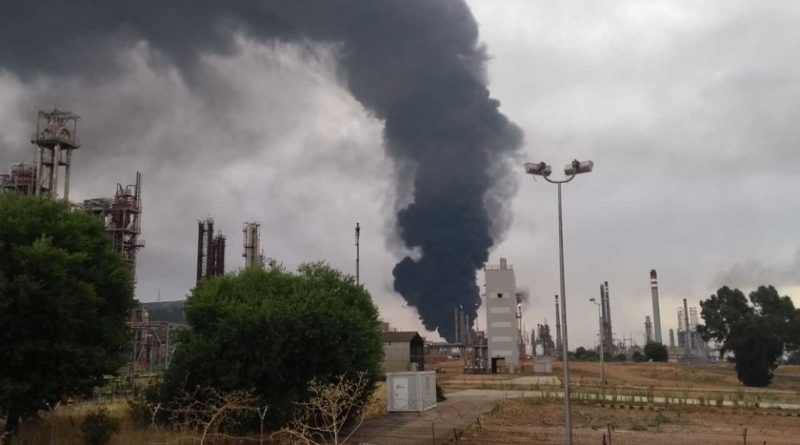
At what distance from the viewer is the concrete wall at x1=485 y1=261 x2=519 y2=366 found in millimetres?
107500

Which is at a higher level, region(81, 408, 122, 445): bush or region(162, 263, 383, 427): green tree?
region(162, 263, 383, 427): green tree

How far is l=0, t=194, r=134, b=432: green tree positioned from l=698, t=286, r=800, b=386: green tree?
77053 millimetres

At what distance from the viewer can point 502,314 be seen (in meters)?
109

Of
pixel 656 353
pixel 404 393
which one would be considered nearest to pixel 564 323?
pixel 404 393

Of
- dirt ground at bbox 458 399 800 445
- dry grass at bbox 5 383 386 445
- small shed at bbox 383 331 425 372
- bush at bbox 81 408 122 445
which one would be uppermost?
small shed at bbox 383 331 425 372

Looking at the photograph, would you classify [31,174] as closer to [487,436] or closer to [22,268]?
[22,268]

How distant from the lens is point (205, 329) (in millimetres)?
28438

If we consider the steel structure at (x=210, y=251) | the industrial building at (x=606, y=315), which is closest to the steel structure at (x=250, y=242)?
the steel structure at (x=210, y=251)

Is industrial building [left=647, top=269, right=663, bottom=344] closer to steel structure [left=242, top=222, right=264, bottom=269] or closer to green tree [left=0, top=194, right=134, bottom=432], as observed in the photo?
steel structure [left=242, top=222, right=264, bottom=269]

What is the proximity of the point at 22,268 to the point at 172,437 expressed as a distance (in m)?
8.11

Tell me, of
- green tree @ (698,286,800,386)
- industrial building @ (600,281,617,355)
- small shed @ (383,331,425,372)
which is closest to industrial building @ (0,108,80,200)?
small shed @ (383,331,425,372)

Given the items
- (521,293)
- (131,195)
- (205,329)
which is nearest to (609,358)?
(521,293)

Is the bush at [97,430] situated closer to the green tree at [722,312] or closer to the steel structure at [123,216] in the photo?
the steel structure at [123,216]

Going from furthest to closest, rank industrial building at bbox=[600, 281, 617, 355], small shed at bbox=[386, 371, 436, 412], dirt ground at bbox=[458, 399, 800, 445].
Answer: industrial building at bbox=[600, 281, 617, 355]
small shed at bbox=[386, 371, 436, 412]
dirt ground at bbox=[458, 399, 800, 445]
